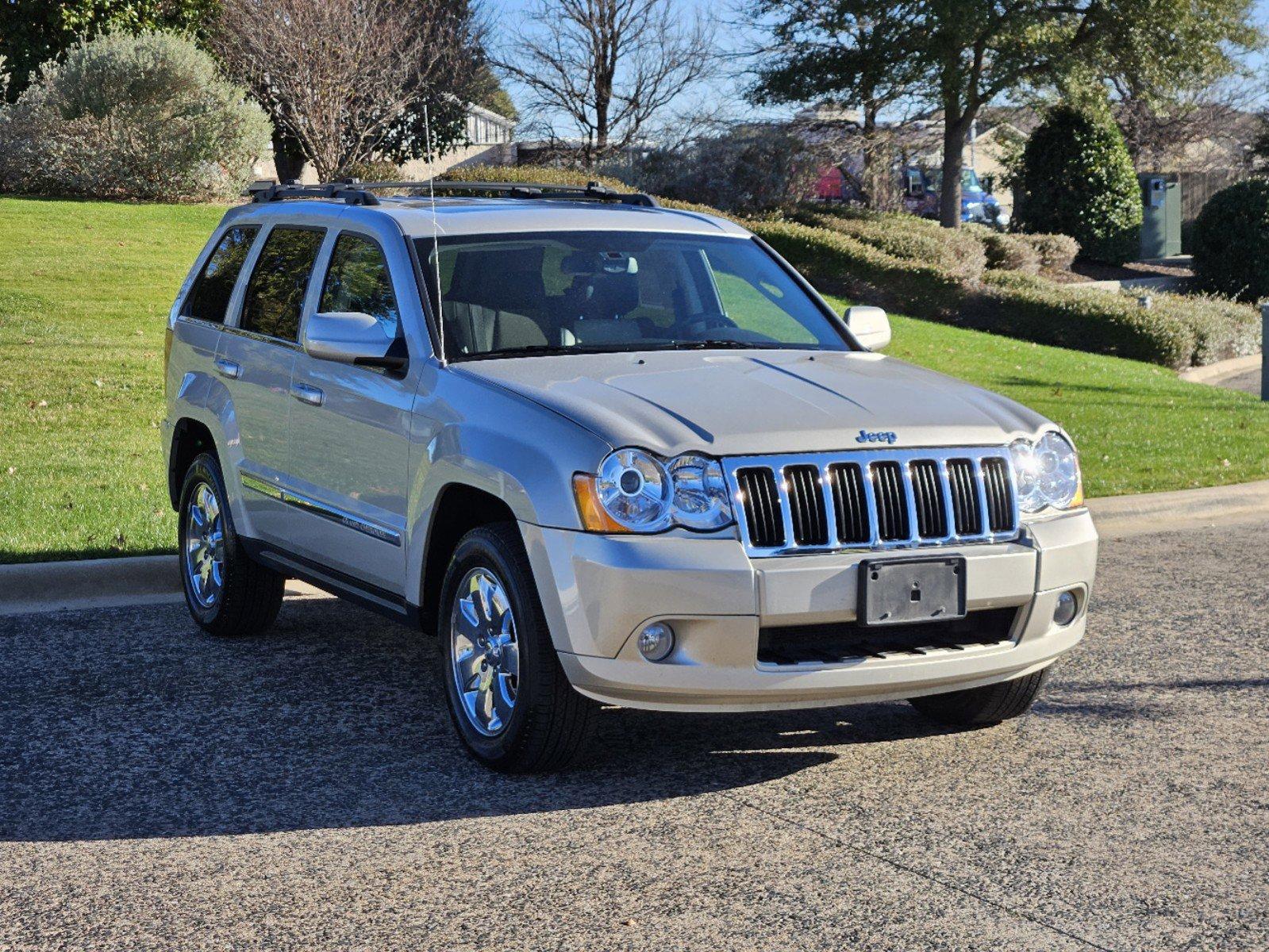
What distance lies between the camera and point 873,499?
4.95m

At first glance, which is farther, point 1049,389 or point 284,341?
point 1049,389

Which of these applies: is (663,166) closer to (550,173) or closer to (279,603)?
(550,173)

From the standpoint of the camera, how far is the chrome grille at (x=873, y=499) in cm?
484

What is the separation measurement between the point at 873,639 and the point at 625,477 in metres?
0.94

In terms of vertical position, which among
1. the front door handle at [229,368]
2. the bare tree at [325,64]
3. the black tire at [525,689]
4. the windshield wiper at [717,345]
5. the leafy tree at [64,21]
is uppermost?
the leafy tree at [64,21]

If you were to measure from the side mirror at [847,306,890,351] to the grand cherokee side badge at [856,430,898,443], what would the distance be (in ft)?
4.91

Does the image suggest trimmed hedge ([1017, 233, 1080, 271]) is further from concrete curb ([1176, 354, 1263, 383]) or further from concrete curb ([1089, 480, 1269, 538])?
concrete curb ([1089, 480, 1269, 538])

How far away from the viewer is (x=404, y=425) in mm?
5750

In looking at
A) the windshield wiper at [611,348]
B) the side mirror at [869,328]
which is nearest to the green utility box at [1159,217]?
the side mirror at [869,328]

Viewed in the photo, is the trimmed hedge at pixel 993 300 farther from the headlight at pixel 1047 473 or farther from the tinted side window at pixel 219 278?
the headlight at pixel 1047 473

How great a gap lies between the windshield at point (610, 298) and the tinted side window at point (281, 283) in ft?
2.77

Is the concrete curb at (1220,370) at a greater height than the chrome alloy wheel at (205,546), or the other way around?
the chrome alloy wheel at (205,546)

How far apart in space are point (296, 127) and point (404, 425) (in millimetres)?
24764

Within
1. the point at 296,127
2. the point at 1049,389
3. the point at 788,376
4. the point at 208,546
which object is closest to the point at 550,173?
the point at 296,127
